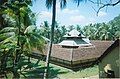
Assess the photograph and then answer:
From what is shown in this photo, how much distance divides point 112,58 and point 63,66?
590 inches

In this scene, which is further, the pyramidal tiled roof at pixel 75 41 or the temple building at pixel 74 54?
the pyramidal tiled roof at pixel 75 41

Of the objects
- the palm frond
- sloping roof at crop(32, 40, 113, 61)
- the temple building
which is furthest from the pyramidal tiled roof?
the palm frond

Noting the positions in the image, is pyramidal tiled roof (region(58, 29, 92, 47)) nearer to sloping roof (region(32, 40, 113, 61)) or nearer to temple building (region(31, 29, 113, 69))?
temple building (region(31, 29, 113, 69))

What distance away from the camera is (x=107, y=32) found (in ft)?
198

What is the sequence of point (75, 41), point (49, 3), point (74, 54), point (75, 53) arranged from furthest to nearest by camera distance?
point (75, 41)
point (75, 53)
point (74, 54)
point (49, 3)

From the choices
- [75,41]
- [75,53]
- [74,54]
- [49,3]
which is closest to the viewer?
[49,3]

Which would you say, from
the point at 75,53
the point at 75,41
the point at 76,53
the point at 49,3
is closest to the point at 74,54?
the point at 75,53

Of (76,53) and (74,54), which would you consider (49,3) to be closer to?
(74,54)

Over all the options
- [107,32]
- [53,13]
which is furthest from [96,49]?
[107,32]

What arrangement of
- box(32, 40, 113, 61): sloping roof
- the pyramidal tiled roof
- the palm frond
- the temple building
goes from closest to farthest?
the palm frond → the temple building → box(32, 40, 113, 61): sloping roof → the pyramidal tiled roof

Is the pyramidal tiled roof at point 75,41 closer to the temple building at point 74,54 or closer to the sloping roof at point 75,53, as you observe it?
the temple building at point 74,54

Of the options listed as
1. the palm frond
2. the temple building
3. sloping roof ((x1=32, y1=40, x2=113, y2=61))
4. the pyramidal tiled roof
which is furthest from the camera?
the pyramidal tiled roof

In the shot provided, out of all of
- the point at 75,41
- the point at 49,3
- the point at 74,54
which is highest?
the point at 49,3

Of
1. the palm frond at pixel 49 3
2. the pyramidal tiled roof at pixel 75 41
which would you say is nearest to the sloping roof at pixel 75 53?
the pyramidal tiled roof at pixel 75 41
